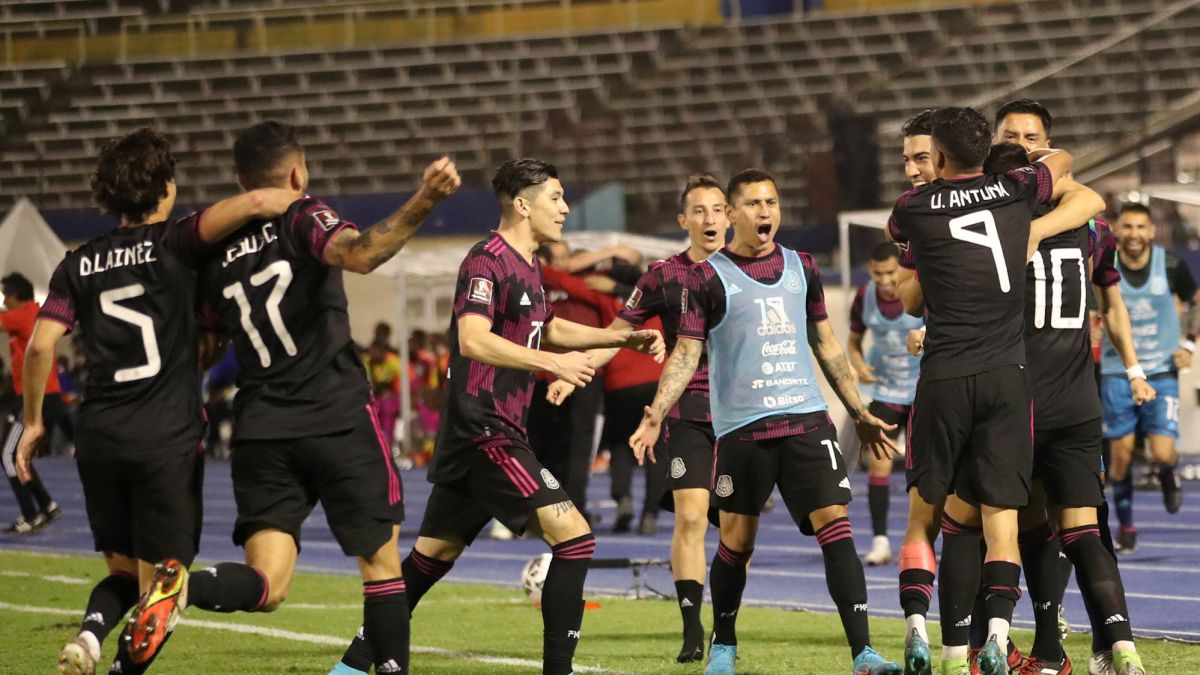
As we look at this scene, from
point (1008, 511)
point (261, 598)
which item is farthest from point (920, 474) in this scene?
point (261, 598)

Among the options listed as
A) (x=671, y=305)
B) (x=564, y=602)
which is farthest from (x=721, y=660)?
(x=671, y=305)

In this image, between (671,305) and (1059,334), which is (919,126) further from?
(671,305)

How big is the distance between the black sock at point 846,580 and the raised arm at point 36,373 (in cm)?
278

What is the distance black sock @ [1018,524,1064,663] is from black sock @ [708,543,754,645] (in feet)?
3.59

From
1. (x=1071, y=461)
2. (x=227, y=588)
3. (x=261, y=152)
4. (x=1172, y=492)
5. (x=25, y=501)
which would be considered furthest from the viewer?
(x=25, y=501)

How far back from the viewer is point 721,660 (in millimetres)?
6781

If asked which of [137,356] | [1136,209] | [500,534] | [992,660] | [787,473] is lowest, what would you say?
[500,534]

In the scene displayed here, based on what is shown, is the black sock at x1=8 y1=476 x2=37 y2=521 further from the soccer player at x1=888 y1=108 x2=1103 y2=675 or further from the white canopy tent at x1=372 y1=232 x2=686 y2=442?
the soccer player at x1=888 y1=108 x2=1103 y2=675

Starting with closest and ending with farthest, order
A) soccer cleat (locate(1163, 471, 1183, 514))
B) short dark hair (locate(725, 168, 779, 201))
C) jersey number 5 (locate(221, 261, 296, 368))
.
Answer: jersey number 5 (locate(221, 261, 296, 368)), short dark hair (locate(725, 168, 779, 201)), soccer cleat (locate(1163, 471, 1183, 514))

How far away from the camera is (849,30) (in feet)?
109

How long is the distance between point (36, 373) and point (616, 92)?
27860 mm

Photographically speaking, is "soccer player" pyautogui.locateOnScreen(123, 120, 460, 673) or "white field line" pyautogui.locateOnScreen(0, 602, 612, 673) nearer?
"soccer player" pyautogui.locateOnScreen(123, 120, 460, 673)

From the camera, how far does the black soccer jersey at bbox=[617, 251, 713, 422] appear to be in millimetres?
7586

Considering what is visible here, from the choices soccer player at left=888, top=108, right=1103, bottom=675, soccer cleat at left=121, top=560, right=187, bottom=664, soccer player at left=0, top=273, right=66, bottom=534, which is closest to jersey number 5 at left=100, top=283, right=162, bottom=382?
soccer cleat at left=121, top=560, right=187, bottom=664
